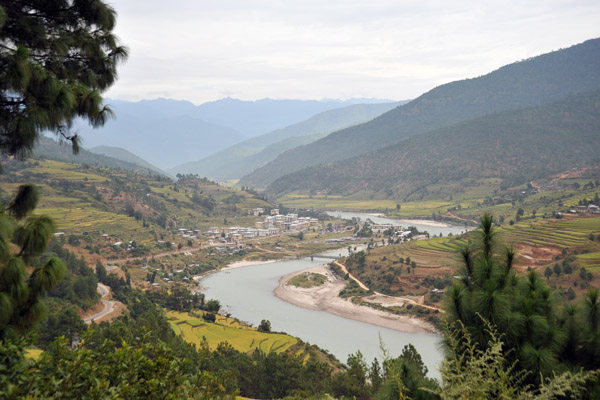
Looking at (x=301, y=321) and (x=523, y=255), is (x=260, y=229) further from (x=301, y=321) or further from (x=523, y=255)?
(x=523, y=255)

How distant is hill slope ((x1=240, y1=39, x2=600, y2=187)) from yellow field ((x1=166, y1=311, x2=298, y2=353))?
139m

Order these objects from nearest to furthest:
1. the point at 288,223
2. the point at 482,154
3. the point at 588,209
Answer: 1. the point at 588,209
2. the point at 288,223
3. the point at 482,154

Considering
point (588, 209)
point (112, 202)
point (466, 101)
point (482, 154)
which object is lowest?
point (588, 209)

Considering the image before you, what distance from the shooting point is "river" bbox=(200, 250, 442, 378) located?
25828 millimetres

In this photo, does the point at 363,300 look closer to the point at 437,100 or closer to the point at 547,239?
the point at 547,239

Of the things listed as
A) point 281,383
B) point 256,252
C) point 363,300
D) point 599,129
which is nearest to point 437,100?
point 599,129

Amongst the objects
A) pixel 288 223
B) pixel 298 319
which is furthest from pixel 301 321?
pixel 288 223

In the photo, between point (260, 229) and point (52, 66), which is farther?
point (260, 229)

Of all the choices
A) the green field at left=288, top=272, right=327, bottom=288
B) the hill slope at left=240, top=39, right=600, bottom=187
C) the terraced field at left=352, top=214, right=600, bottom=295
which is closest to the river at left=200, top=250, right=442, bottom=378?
the green field at left=288, top=272, right=327, bottom=288

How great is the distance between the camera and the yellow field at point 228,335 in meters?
23.9

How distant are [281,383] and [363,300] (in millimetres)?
19280

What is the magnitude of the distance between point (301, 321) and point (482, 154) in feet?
294

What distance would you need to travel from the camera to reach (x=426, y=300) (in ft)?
109

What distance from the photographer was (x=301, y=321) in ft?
104
